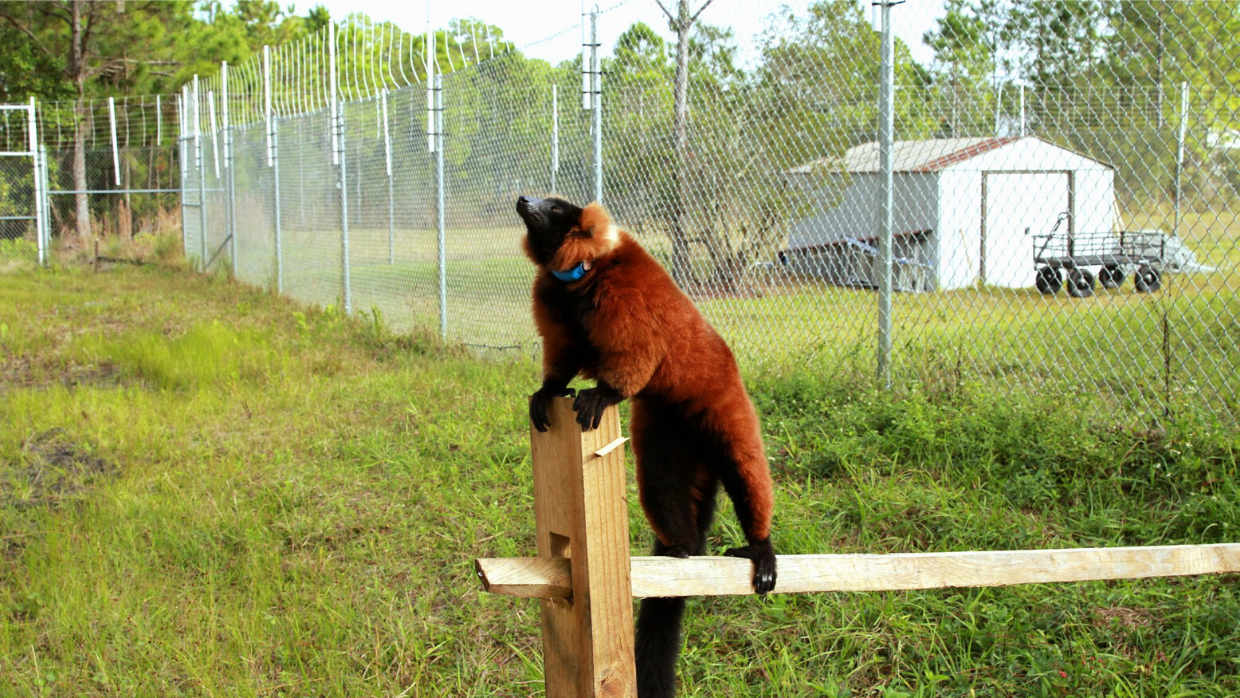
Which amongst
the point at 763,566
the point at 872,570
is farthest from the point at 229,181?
the point at 872,570

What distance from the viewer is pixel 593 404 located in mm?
2357

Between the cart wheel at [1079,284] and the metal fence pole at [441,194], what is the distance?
5491mm

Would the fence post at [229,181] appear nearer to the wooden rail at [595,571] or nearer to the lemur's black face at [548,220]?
the lemur's black face at [548,220]

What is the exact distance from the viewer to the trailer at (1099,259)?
446 cm

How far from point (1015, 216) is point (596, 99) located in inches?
122

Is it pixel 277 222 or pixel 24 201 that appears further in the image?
pixel 24 201

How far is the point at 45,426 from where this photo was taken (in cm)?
666

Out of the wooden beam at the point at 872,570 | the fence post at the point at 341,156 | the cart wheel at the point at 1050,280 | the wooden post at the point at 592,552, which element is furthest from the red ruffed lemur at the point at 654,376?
the fence post at the point at 341,156

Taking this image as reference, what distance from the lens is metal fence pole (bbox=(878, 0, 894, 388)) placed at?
16.1 feet

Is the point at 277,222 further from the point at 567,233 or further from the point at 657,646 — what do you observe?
the point at 657,646

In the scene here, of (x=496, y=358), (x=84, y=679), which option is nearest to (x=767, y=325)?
(x=496, y=358)

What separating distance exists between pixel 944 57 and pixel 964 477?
7.13 feet

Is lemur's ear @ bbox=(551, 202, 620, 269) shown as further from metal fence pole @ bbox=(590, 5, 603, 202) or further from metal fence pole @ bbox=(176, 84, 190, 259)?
metal fence pole @ bbox=(176, 84, 190, 259)

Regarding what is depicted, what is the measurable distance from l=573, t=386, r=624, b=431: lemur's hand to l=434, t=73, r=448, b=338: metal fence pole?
6.33 meters
